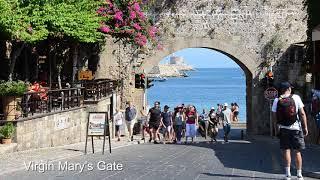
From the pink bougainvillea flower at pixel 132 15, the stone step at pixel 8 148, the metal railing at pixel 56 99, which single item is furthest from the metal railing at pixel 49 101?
the pink bougainvillea flower at pixel 132 15

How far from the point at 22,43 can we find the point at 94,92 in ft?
18.7

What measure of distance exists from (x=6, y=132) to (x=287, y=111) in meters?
8.05

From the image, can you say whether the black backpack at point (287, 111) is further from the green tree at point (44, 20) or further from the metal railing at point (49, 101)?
the green tree at point (44, 20)

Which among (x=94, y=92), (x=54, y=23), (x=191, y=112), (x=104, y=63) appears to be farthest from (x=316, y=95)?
(x=104, y=63)

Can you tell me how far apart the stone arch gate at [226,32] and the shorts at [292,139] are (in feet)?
63.5

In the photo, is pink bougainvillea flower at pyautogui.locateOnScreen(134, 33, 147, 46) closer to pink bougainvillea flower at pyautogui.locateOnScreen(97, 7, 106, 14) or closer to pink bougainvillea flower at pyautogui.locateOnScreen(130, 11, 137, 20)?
pink bougainvillea flower at pyautogui.locateOnScreen(130, 11, 137, 20)

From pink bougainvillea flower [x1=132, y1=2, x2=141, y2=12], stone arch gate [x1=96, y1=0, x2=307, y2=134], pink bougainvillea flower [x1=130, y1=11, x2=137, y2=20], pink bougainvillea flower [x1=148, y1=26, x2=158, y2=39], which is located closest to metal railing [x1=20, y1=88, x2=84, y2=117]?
pink bougainvillea flower [x1=130, y1=11, x2=137, y2=20]

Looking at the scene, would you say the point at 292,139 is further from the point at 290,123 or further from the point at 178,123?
the point at 178,123

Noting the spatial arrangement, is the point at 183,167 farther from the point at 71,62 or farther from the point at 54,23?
the point at 71,62

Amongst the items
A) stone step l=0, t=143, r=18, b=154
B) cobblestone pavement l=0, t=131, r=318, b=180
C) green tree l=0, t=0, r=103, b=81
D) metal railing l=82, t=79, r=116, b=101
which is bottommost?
cobblestone pavement l=0, t=131, r=318, b=180

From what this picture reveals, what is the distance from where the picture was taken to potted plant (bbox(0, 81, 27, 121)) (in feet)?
56.3

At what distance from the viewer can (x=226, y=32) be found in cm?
3028

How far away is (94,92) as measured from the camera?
2584cm

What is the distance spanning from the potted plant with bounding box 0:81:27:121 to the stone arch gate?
41.4 feet
